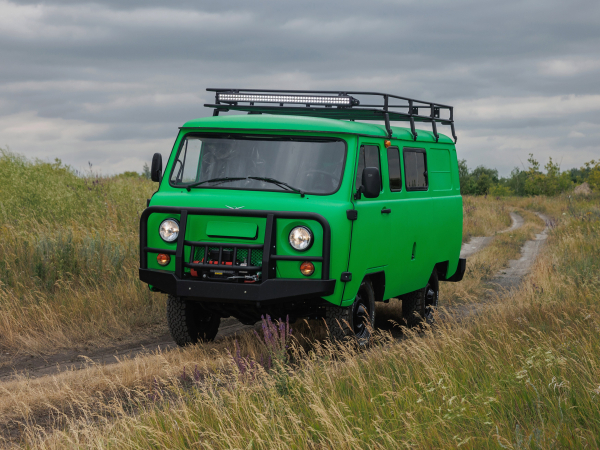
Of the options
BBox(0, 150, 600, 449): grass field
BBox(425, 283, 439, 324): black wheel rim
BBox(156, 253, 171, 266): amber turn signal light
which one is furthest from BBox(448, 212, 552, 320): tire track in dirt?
BBox(156, 253, 171, 266): amber turn signal light

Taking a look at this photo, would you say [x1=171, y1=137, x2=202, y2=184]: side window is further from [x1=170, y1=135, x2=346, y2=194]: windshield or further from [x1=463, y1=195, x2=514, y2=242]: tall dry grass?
[x1=463, y1=195, x2=514, y2=242]: tall dry grass

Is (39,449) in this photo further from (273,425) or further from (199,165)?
(199,165)

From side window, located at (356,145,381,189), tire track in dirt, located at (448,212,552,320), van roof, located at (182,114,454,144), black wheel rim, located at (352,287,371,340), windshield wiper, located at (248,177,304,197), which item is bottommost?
tire track in dirt, located at (448,212,552,320)

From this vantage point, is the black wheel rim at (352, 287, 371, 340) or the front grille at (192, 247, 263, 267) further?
the black wheel rim at (352, 287, 371, 340)

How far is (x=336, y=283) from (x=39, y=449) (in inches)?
124

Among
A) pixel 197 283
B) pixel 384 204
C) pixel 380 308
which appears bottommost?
pixel 380 308

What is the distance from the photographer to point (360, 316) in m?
7.52

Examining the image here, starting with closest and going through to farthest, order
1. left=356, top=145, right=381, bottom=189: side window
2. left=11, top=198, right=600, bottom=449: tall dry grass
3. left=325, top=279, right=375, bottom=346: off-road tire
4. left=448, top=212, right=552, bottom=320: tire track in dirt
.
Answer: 1. left=11, top=198, right=600, bottom=449: tall dry grass
2. left=325, top=279, right=375, bottom=346: off-road tire
3. left=356, top=145, right=381, bottom=189: side window
4. left=448, top=212, right=552, bottom=320: tire track in dirt

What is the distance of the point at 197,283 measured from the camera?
21.7ft

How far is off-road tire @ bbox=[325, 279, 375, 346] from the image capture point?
23.1ft

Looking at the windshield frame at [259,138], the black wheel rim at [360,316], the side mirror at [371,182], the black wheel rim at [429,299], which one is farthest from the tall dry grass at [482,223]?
the side mirror at [371,182]

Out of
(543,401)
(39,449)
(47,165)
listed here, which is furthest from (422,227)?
(47,165)

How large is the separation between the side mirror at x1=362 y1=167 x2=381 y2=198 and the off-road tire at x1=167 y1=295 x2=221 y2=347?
2.30 metres

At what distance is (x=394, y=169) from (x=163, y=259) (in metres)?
3.12
